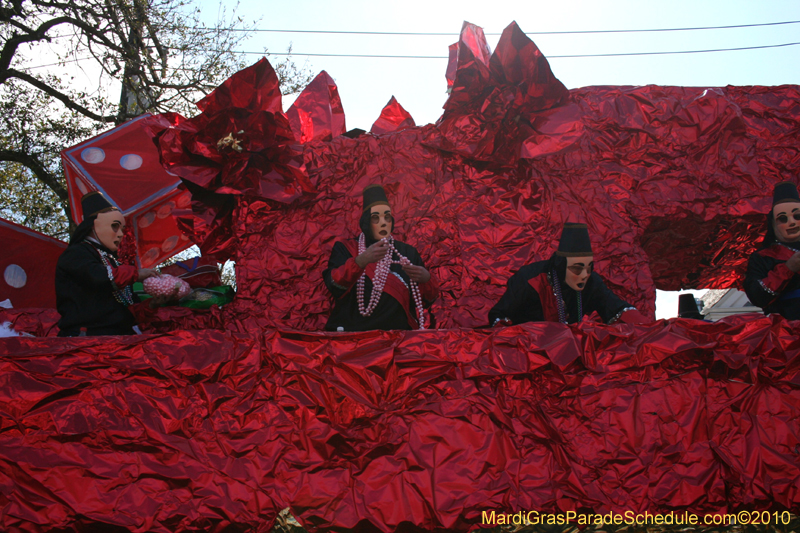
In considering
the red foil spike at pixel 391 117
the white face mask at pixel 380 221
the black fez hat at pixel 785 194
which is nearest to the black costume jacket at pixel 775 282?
the black fez hat at pixel 785 194

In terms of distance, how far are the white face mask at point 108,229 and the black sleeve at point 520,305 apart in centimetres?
183

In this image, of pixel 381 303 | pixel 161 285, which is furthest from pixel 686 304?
pixel 161 285

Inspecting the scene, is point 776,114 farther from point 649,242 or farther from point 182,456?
point 182,456

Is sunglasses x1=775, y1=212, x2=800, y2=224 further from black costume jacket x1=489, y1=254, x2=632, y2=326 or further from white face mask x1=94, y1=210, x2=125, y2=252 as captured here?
white face mask x1=94, y1=210, x2=125, y2=252

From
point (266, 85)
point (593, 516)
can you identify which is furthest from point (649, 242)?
point (266, 85)

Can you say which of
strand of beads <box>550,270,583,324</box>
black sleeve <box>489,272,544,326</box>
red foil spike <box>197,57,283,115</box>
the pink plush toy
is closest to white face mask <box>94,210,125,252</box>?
the pink plush toy

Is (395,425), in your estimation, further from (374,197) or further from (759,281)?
(759,281)

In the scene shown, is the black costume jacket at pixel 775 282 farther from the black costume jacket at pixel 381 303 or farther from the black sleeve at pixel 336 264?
the black sleeve at pixel 336 264

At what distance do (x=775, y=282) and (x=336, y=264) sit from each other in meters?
2.06

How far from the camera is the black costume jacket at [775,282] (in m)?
2.49

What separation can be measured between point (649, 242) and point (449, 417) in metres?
2.53

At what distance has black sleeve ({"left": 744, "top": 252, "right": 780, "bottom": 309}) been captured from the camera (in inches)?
100

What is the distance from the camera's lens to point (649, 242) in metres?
3.62

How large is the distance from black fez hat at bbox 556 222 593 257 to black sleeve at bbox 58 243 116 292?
6.74 ft
